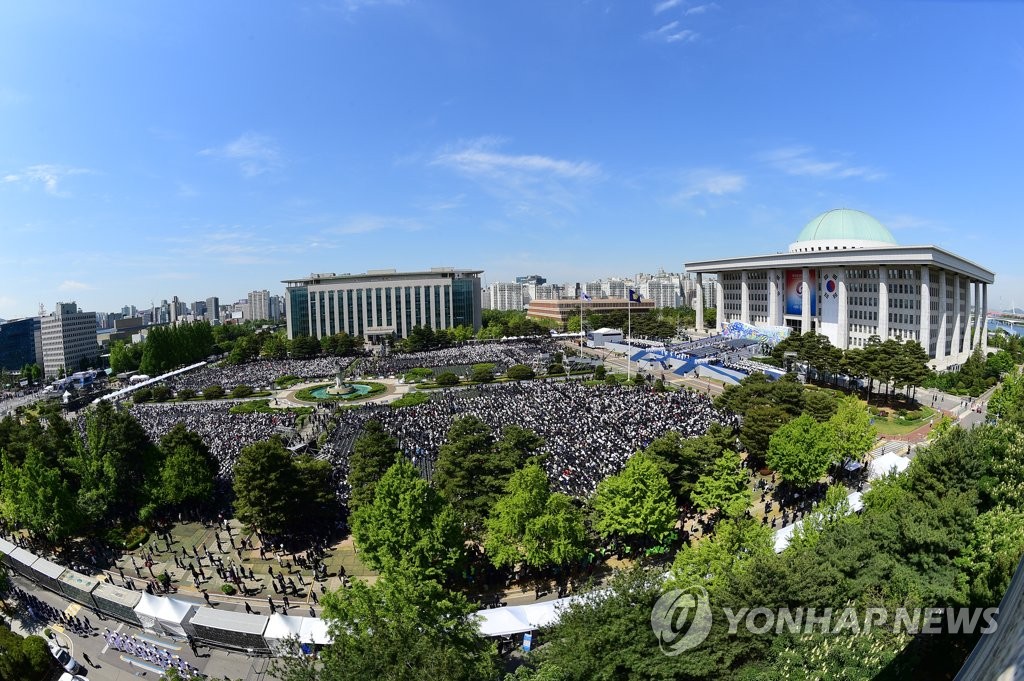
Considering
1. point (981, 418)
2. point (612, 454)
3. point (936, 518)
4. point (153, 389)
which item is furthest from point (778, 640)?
point (153, 389)

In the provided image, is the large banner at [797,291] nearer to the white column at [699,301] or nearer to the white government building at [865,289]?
the white government building at [865,289]

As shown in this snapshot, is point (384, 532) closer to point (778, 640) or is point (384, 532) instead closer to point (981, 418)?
point (778, 640)

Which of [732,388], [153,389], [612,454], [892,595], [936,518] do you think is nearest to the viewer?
[892,595]

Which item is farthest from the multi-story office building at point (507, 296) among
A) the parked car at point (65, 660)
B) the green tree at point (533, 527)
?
the parked car at point (65, 660)

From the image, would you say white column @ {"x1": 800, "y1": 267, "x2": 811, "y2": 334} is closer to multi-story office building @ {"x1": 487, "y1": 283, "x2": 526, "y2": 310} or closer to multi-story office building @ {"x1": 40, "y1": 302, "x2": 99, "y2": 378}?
multi-story office building @ {"x1": 40, "y1": 302, "x2": 99, "y2": 378}

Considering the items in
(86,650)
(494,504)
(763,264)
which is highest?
(763,264)

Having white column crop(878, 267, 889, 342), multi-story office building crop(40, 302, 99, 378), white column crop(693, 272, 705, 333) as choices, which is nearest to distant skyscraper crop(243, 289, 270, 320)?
multi-story office building crop(40, 302, 99, 378)
